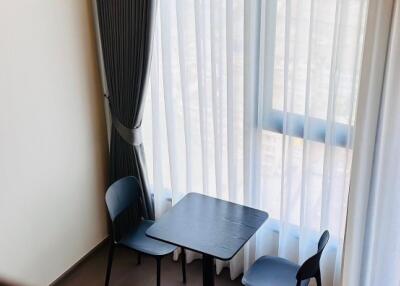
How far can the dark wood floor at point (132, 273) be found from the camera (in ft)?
12.0

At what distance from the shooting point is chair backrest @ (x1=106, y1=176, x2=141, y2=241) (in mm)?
3352

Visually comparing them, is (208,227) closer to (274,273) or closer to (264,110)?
(274,273)

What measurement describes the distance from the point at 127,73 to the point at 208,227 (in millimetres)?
1135

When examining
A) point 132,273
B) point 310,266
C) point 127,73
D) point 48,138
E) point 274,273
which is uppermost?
point 127,73

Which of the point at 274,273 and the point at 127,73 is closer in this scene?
the point at 274,273

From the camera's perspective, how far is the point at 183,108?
342 cm

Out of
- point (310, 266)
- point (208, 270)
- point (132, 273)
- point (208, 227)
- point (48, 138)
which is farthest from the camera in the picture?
point (132, 273)

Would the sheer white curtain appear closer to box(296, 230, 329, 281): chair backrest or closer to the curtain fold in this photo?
the curtain fold

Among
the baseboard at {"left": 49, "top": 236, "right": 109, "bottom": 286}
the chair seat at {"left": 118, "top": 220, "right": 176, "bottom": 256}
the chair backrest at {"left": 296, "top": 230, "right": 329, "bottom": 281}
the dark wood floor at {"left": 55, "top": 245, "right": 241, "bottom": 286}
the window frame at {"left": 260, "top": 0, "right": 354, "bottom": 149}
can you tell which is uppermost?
the window frame at {"left": 260, "top": 0, "right": 354, "bottom": 149}

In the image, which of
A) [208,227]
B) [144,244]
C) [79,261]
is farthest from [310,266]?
[79,261]

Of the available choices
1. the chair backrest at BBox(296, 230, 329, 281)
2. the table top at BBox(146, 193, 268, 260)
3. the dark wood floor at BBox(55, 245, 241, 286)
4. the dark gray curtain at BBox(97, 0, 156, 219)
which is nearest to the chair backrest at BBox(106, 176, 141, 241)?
the dark gray curtain at BBox(97, 0, 156, 219)

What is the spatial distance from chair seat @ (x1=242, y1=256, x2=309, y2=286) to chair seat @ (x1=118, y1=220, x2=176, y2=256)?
20.5 inches

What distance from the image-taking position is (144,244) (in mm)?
3352

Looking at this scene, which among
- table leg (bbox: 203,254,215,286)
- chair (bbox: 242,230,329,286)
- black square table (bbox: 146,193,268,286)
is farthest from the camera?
table leg (bbox: 203,254,215,286)
